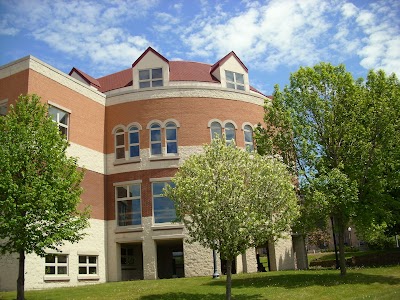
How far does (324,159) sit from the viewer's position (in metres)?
Answer: 24.8

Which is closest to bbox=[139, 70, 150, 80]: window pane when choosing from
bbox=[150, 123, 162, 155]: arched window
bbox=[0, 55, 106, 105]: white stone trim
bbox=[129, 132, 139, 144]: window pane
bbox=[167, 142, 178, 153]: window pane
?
bbox=[150, 123, 162, 155]: arched window

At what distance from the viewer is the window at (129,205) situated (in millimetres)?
29688

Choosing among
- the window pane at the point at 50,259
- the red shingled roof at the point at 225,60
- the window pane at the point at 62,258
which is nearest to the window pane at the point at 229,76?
the red shingled roof at the point at 225,60

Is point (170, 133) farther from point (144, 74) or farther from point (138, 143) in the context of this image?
point (144, 74)

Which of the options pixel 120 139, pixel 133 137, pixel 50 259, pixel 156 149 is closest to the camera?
pixel 50 259

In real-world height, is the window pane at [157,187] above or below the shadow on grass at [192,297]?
above

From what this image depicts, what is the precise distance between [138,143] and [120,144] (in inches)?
56.4

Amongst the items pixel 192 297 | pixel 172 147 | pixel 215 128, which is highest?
pixel 215 128

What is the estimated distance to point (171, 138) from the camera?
100ft

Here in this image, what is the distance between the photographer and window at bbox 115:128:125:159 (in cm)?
3097

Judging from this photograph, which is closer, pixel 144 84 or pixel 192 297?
pixel 192 297

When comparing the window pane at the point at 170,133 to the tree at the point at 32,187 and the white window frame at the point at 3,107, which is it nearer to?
the white window frame at the point at 3,107

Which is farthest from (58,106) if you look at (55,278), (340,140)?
(340,140)

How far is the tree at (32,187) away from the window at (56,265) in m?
6.29
